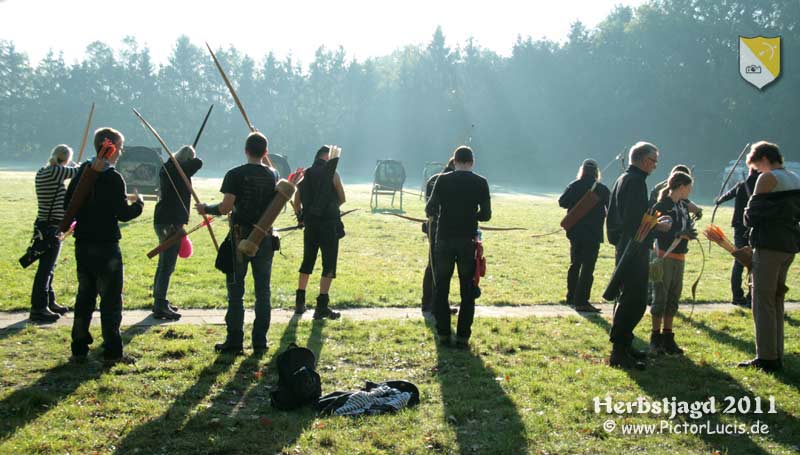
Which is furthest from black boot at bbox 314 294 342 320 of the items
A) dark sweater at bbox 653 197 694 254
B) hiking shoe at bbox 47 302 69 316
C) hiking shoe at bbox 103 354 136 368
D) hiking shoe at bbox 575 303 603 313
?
dark sweater at bbox 653 197 694 254

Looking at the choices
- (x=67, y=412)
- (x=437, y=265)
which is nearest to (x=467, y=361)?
(x=437, y=265)

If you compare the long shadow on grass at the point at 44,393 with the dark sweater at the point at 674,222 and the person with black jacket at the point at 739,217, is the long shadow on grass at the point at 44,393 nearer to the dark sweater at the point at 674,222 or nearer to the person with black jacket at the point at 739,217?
the dark sweater at the point at 674,222

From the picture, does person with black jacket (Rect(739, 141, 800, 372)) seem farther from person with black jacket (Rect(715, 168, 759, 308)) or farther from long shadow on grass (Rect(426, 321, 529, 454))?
long shadow on grass (Rect(426, 321, 529, 454))

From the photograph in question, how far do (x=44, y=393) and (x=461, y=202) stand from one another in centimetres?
390

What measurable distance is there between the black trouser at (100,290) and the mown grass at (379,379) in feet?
0.76

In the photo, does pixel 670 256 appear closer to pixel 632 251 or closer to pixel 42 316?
pixel 632 251

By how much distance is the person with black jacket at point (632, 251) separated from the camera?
6320mm

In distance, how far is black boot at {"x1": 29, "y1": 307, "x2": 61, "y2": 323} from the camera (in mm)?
7445

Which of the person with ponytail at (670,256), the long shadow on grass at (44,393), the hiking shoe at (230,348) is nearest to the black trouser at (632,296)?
the person with ponytail at (670,256)

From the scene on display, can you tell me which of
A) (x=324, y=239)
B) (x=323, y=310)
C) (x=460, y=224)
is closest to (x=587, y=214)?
(x=460, y=224)

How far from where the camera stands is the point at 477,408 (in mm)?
5320

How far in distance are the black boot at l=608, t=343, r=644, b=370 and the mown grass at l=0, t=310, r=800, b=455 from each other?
12 centimetres

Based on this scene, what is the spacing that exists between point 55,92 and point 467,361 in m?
87.1

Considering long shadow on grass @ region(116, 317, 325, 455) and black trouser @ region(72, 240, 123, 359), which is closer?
long shadow on grass @ region(116, 317, 325, 455)
